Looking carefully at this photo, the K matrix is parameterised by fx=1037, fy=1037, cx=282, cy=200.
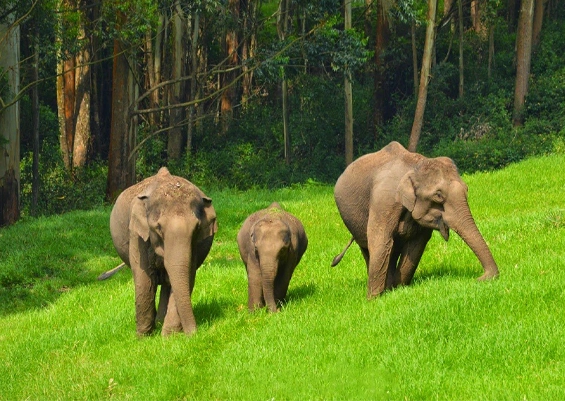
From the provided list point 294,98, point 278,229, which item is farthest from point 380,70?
point 278,229

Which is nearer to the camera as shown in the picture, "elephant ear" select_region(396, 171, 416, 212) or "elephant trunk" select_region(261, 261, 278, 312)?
"elephant ear" select_region(396, 171, 416, 212)

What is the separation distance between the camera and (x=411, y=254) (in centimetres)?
1238

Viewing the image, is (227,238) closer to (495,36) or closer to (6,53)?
(6,53)

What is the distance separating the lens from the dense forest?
31.4 metres

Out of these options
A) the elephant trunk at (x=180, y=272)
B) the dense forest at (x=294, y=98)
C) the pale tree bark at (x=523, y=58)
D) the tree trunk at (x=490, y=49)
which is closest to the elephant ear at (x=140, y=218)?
the elephant trunk at (x=180, y=272)

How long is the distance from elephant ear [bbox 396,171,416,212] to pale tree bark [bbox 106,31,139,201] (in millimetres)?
18092

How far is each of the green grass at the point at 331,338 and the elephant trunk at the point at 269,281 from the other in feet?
0.61

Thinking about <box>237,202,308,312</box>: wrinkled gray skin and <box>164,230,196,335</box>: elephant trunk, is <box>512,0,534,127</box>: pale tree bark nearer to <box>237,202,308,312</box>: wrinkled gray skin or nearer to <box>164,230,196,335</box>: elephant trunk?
<box>237,202,308,312</box>: wrinkled gray skin

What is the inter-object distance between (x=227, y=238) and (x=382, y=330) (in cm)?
1135

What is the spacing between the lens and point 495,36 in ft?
151

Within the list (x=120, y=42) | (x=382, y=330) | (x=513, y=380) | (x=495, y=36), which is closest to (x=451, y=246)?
(x=382, y=330)

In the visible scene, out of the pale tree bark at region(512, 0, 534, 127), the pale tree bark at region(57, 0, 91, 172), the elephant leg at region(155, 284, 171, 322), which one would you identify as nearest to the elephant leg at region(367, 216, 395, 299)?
the elephant leg at region(155, 284, 171, 322)

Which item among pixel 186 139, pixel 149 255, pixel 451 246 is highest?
pixel 149 255

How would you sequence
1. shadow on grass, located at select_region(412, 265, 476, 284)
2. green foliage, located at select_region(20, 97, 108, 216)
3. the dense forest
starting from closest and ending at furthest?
shadow on grass, located at select_region(412, 265, 476, 284), the dense forest, green foliage, located at select_region(20, 97, 108, 216)
